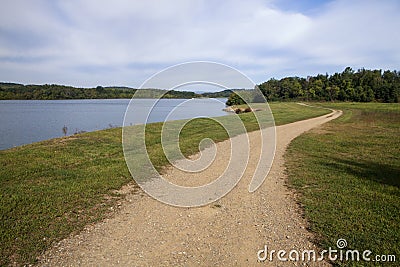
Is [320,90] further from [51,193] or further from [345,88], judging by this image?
[51,193]

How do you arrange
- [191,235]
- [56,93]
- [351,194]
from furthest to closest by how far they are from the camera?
[56,93] < [351,194] < [191,235]

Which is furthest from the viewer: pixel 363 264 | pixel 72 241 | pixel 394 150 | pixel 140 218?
pixel 394 150

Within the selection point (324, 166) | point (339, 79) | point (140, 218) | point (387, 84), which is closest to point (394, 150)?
point (324, 166)

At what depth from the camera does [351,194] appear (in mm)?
6594

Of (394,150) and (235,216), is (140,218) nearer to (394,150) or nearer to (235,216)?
(235,216)

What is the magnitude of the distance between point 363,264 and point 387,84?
11054 centimetres

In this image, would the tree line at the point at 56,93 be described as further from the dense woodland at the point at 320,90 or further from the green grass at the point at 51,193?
the green grass at the point at 51,193

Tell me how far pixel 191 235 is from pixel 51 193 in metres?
3.68

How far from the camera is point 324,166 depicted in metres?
9.42

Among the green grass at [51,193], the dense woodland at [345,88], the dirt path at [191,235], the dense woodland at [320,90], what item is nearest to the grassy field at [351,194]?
the dirt path at [191,235]

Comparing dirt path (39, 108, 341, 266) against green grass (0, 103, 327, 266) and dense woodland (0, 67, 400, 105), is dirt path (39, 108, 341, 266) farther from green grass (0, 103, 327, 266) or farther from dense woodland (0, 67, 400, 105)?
dense woodland (0, 67, 400, 105)

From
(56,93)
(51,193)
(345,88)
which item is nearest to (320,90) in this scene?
(345,88)

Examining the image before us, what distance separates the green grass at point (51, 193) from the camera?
4.37 metres

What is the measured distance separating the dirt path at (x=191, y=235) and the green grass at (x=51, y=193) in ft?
Result: 1.32
